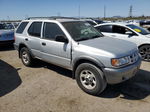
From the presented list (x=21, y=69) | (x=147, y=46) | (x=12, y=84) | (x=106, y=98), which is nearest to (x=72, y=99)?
(x=106, y=98)

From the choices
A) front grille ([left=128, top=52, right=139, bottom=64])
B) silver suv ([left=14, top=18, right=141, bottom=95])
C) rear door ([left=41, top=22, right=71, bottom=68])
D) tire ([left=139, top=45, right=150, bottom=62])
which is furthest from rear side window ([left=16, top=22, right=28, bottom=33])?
tire ([left=139, top=45, right=150, bottom=62])

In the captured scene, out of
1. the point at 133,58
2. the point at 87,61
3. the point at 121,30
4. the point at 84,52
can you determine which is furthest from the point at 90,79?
the point at 121,30

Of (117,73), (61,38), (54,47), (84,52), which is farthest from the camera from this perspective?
(54,47)

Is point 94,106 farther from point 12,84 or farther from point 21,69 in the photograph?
point 21,69

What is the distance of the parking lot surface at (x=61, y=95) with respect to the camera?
329cm

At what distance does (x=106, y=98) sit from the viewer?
363cm

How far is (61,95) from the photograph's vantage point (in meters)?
3.81

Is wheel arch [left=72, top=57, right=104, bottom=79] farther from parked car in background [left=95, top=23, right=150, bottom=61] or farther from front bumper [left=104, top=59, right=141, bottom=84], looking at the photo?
parked car in background [left=95, top=23, right=150, bottom=61]

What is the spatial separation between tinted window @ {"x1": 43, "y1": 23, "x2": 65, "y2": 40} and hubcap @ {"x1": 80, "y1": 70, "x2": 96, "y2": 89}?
1.23 meters

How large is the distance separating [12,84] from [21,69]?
1.26 meters

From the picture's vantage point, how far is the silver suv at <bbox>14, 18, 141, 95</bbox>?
3332 millimetres

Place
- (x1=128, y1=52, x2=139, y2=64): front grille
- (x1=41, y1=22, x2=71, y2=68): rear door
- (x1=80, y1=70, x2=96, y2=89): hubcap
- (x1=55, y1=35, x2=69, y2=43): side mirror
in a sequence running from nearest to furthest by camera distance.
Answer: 1. (x1=128, y1=52, x2=139, y2=64): front grille
2. (x1=80, y1=70, x2=96, y2=89): hubcap
3. (x1=55, y1=35, x2=69, y2=43): side mirror
4. (x1=41, y1=22, x2=71, y2=68): rear door

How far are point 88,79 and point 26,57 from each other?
3.01 metres

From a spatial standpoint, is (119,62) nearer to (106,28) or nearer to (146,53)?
(146,53)
